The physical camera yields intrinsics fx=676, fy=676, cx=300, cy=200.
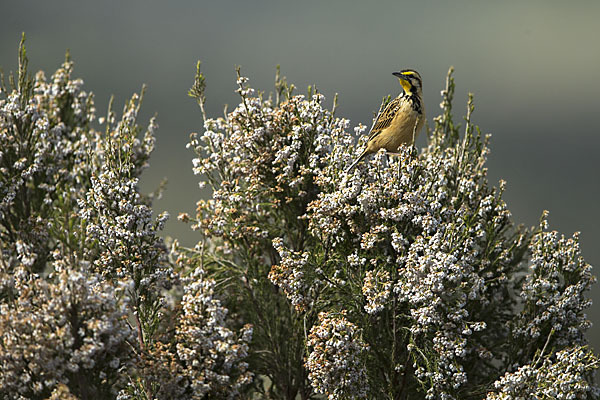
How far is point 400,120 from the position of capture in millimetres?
7648

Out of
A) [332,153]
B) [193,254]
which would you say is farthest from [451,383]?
[193,254]

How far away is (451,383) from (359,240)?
1632mm

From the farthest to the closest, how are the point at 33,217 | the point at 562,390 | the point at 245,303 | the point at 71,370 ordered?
the point at 245,303
the point at 33,217
the point at 562,390
the point at 71,370

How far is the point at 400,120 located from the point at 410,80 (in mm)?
632

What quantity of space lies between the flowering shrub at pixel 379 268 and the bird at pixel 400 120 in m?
0.26

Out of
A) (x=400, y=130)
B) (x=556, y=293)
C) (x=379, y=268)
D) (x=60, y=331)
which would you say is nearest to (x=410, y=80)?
(x=400, y=130)

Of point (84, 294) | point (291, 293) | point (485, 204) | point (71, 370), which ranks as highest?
point (485, 204)

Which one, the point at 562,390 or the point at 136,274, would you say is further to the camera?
the point at 136,274

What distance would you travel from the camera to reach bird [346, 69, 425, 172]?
750cm

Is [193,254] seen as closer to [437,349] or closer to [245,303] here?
[245,303]

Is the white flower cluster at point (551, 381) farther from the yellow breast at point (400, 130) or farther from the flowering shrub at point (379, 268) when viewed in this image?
the yellow breast at point (400, 130)

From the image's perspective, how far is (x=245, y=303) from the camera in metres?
8.51

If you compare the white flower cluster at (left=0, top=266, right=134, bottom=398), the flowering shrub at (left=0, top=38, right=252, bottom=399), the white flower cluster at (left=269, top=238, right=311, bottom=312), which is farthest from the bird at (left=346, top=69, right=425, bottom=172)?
the white flower cluster at (left=0, top=266, right=134, bottom=398)

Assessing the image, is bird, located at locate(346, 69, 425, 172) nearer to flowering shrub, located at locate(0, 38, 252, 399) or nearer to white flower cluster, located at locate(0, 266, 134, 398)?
flowering shrub, located at locate(0, 38, 252, 399)
